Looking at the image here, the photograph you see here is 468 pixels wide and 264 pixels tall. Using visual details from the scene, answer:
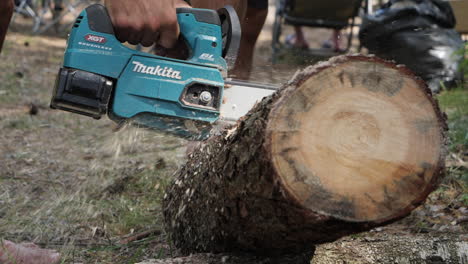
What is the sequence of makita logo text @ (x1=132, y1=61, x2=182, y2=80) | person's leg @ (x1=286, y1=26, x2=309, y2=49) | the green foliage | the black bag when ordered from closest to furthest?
1. makita logo text @ (x1=132, y1=61, x2=182, y2=80)
2. the green foliage
3. the black bag
4. person's leg @ (x1=286, y1=26, x2=309, y2=49)

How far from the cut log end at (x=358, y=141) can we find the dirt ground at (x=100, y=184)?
1.40ft

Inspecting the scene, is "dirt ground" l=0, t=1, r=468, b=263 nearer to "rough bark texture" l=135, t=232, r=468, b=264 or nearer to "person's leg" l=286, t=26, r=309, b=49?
"rough bark texture" l=135, t=232, r=468, b=264

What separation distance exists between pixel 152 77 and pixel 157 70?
0.04m

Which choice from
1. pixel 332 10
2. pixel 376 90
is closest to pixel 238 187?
pixel 376 90

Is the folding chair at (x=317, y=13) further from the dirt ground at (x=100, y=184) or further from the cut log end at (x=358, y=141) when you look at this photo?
the cut log end at (x=358, y=141)

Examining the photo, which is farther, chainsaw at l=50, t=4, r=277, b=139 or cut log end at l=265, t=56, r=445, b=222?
chainsaw at l=50, t=4, r=277, b=139

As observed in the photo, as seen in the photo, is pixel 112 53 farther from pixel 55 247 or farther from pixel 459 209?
pixel 459 209

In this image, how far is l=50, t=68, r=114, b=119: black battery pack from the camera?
220cm

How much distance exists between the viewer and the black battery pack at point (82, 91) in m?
2.20

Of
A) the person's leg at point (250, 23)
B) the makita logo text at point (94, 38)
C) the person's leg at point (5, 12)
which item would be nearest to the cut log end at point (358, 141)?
the makita logo text at point (94, 38)

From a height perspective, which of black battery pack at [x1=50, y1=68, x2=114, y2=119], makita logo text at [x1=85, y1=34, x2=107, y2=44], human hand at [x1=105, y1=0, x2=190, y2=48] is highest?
human hand at [x1=105, y1=0, x2=190, y2=48]

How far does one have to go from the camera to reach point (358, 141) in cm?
134

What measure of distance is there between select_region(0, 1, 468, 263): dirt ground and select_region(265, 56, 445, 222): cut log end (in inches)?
16.8

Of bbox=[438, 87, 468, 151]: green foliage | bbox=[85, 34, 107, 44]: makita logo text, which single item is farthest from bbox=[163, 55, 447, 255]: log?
bbox=[438, 87, 468, 151]: green foliage
